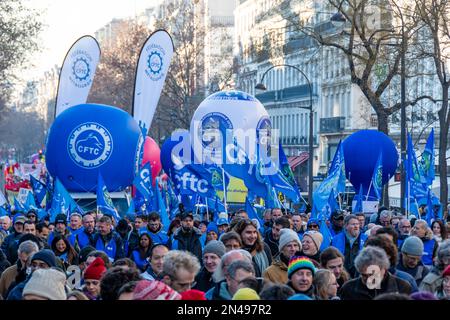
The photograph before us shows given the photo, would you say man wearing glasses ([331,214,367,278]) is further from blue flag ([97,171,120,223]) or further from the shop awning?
the shop awning

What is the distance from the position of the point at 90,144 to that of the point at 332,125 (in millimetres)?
43253

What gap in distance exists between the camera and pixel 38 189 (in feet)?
104

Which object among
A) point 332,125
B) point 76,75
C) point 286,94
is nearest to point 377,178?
point 76,75

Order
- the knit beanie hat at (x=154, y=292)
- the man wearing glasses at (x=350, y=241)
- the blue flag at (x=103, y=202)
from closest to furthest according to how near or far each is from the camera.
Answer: the knit beanie hat at (x=154, y=292), the man wearing glasses at (x=350, y=241), the blue flag at (x=103, y=202)

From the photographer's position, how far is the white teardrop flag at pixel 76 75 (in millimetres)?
37562

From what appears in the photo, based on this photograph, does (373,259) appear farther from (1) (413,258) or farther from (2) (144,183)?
(2) (144,183)

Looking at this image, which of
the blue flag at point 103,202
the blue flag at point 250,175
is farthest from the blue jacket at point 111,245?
the blue flag at point 250,175

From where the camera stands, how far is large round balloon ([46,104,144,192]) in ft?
88.4

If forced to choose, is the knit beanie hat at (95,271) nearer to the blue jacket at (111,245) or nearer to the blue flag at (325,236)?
the blue flag at (325,236)

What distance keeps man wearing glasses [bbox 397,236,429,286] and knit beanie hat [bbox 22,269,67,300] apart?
4.11 m

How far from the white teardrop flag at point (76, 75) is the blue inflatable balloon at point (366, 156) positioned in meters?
9.66

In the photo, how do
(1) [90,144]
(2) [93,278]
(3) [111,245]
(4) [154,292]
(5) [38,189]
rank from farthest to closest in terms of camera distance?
(5) [38,189]
(1) [90,144]
(3) [111,245]
(2) [93,278]
(4) [154,292]
